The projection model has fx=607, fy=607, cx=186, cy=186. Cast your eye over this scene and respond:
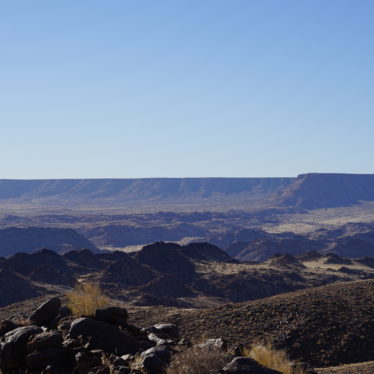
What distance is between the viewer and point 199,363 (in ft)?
32.1

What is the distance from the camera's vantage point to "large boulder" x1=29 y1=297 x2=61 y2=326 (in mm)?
14164

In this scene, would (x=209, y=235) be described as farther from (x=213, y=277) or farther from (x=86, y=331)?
(x=86, y=331)

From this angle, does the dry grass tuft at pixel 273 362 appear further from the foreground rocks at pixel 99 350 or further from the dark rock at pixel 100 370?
the dark rock at pixel 100 370

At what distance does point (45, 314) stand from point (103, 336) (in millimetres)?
2544

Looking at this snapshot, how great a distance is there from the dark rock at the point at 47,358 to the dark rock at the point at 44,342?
11cm

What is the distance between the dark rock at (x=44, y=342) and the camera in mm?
11547

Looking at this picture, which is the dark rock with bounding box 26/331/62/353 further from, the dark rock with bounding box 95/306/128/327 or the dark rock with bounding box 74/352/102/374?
the dark rock with bounding box 95/306/128/327

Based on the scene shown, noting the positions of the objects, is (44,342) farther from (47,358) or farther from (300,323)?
(300,323)

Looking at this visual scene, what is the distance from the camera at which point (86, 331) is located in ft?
40.3

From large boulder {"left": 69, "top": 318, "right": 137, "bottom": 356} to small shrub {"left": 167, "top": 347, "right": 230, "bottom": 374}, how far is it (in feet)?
7.54

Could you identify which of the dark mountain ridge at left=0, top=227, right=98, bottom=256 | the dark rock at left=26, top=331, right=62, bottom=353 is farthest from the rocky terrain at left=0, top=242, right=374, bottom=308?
the dark mountain ridge at left=0, top=227, right=98, bottom=256

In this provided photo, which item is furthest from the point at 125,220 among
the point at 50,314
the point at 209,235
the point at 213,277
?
the point at 50,314

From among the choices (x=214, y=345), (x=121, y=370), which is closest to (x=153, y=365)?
(x=121, y=370)

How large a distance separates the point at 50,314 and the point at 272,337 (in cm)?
1189
